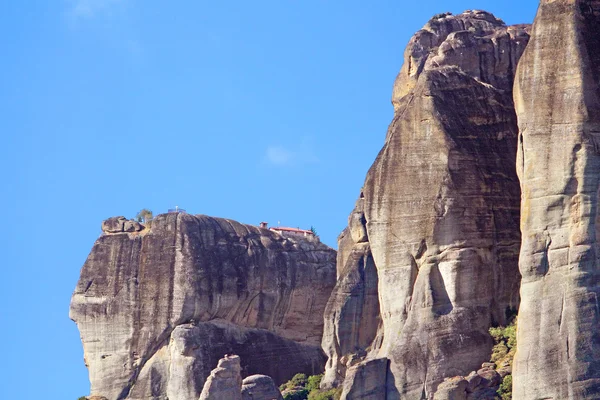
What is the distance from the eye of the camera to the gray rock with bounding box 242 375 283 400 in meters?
92.2

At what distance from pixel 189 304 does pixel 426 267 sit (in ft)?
53.0

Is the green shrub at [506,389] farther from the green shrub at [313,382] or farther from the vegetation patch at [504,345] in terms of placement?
the green shrub at [313,382]

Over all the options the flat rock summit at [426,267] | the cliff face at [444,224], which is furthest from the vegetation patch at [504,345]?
the cliff face at [444,224]

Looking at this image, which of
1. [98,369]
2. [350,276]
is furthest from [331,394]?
[98,369]

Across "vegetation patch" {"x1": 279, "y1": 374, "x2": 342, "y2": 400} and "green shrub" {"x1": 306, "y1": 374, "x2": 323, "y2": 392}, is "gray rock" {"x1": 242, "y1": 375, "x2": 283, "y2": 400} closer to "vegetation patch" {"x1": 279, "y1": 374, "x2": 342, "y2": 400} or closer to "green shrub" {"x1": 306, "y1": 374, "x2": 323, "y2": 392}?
"vegetation patch" {"x1": 279, "y1": 374, "x2": 342, "y2": 400}

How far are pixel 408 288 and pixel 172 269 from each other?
16.1 meters

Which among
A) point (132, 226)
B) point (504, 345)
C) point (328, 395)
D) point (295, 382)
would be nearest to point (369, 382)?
point (504, 345)

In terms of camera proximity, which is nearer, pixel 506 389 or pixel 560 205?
pixel 560 205

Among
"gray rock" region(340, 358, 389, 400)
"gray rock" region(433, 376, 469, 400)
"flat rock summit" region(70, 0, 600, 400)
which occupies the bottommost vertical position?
"gray rock" region(433, 376, 469, 400)

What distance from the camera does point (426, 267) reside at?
86.6 metres

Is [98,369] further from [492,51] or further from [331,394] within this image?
[492,51]

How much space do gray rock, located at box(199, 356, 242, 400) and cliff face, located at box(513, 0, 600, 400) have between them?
51.8 ft

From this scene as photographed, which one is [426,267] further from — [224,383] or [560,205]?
[224,383]

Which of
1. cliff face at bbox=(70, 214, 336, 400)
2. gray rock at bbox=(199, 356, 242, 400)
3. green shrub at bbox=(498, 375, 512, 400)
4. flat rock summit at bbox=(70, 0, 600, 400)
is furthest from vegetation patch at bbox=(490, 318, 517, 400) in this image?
cliff face at bbox=(70, 214, 336, 400)
